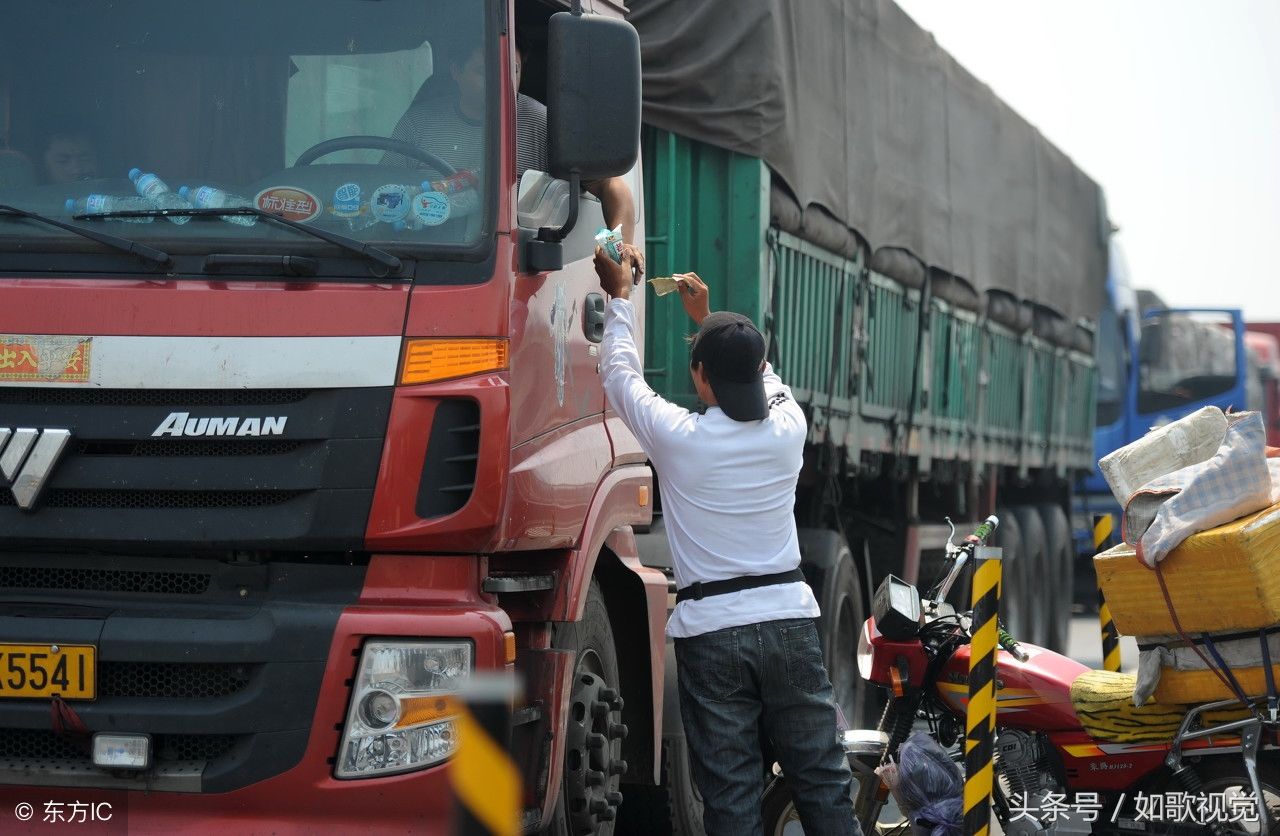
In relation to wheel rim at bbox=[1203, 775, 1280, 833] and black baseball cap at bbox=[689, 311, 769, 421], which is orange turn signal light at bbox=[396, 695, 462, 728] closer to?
black baseball cap at bbox=[689, 311, 769, 421]

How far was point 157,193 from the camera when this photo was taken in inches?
165

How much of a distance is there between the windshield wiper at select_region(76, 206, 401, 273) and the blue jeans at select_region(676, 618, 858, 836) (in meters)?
1.26

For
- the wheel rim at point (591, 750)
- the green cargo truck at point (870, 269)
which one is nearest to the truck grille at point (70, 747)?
the wheel rim at point (591, 750)

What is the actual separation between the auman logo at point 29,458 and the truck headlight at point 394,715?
0.86 m

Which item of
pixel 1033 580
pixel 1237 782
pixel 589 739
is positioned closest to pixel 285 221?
pixel 589 739

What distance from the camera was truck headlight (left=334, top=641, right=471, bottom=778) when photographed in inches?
154

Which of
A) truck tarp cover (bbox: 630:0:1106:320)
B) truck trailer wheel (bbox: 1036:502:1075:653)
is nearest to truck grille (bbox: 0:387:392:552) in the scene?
truck tarp cover (bbox: 630:0:1106:320)

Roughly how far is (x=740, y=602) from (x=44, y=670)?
5.54 feet

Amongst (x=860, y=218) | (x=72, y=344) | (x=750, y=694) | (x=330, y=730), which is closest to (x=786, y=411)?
(x=750, y=694)

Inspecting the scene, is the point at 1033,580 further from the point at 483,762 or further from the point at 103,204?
the point at 483,762

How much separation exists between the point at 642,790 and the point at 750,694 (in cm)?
187

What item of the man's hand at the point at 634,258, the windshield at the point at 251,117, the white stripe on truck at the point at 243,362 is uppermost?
the windshield at the point at 251,117

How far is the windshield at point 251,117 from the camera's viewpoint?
418 centimetres

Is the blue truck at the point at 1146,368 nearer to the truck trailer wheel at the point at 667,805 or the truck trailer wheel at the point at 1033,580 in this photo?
the truck trailer wheel at the point at 1033,580
